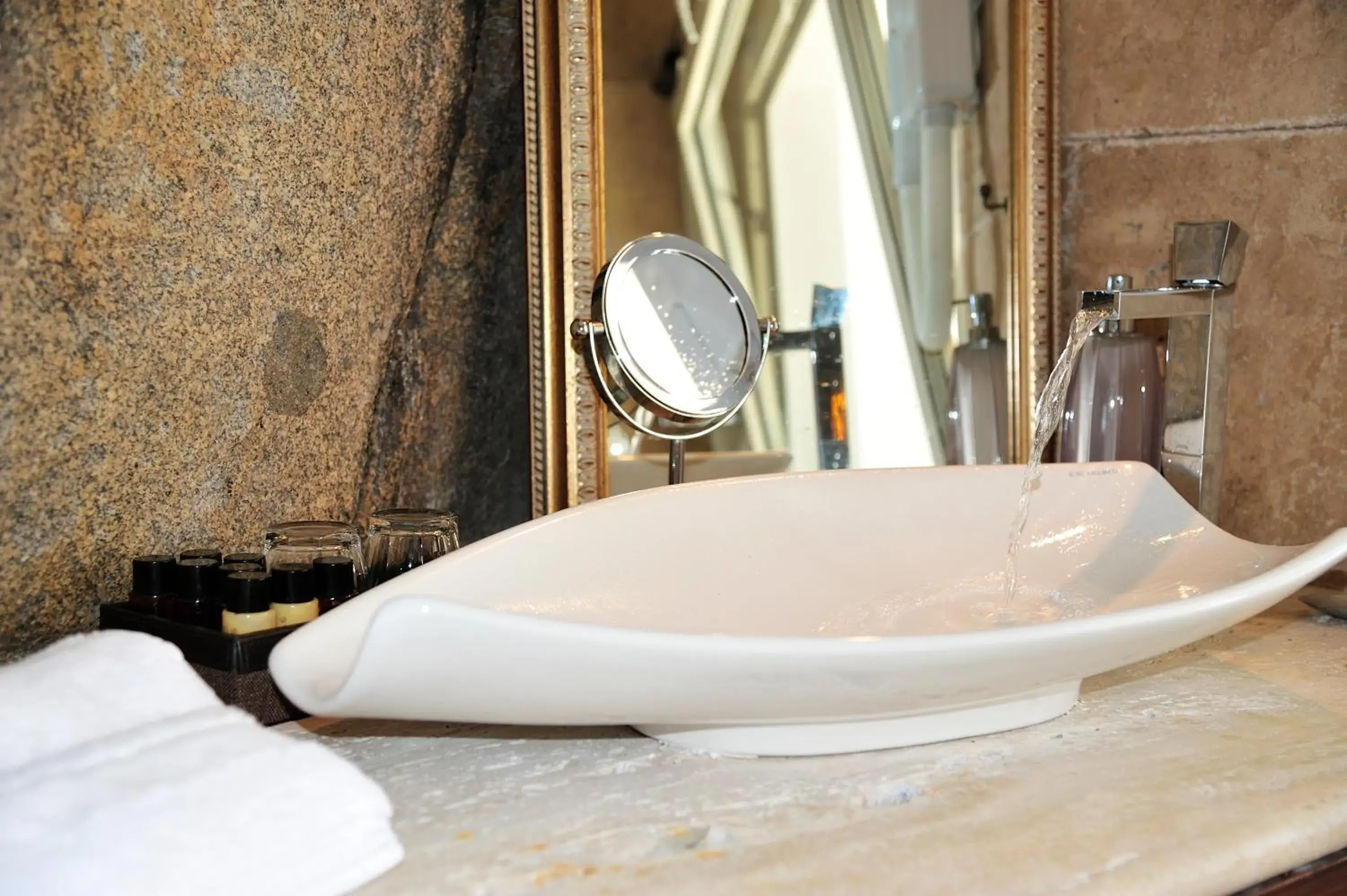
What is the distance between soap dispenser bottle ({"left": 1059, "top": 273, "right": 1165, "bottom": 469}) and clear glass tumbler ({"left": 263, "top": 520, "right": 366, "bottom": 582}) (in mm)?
634

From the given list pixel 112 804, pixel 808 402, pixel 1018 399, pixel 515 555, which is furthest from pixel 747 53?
pixel 112 804

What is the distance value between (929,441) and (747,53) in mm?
384

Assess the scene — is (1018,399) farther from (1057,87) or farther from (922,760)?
(922,760)

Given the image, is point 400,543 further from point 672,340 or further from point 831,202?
point 831,202

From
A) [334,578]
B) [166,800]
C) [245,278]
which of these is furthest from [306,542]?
[166,800]

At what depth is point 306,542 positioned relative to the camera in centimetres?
72

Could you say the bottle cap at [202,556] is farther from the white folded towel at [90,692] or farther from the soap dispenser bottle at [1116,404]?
the soap dispenser bottle at [1116,404]

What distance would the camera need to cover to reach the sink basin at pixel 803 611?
46 centimetres

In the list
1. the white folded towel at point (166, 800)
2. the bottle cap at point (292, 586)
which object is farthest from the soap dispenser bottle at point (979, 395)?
the white folded towel at point (166, 800)

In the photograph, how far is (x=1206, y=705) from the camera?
2.26 ft

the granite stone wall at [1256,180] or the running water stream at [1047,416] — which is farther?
the granite stone wall at [1256,180]

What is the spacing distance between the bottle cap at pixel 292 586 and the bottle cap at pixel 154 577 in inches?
2.4

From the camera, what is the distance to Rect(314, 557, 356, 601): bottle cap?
26.9 inches

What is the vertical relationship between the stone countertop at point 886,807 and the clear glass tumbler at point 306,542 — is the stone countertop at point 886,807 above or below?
below
